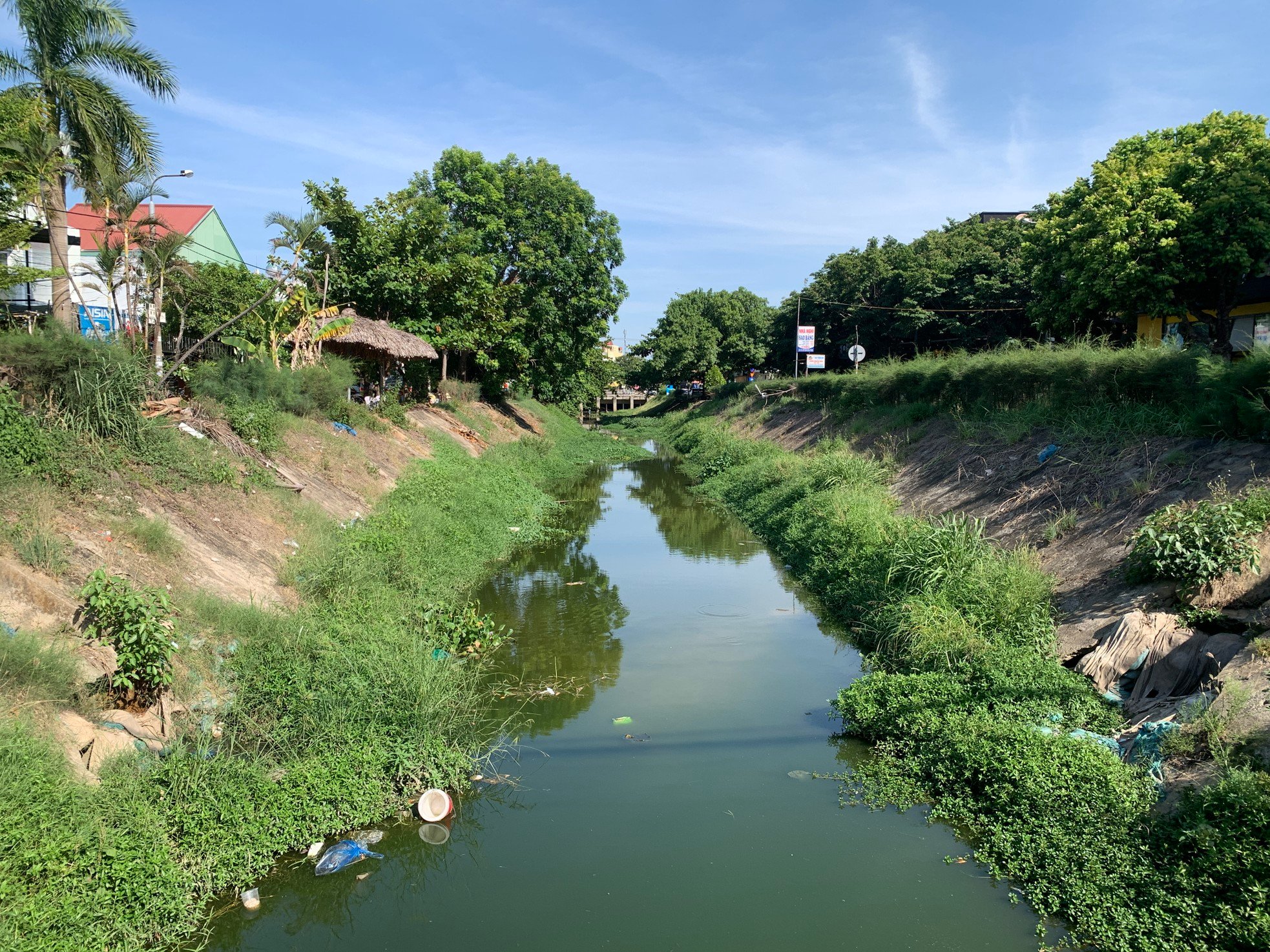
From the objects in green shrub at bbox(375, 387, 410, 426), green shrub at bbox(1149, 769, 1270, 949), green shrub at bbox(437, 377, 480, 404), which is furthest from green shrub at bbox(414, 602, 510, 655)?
green shrub at bbox(437, 377, 480, 404)

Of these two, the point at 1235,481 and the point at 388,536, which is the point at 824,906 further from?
the point at 388,536

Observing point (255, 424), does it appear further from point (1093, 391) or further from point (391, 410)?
point (1093, 391)

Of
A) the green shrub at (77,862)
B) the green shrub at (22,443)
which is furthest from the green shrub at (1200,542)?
the green shrub at (22,443)

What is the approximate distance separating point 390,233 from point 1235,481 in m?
21.7

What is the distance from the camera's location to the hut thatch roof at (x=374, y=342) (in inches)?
804

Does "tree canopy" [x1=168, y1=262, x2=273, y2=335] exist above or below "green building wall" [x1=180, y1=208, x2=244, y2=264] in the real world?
below

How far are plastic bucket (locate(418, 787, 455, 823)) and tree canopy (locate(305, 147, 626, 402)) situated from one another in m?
18.2

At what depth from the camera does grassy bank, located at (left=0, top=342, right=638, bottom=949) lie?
434 cm

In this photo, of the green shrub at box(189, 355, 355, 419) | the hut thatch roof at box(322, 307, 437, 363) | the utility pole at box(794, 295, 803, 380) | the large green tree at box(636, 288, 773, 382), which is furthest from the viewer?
the large green tree at box(636, 288, 773, 382)

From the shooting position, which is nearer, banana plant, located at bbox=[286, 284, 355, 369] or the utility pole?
banana plant, located at bbox=[286, 284, 355, 369]

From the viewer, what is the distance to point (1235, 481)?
898cm

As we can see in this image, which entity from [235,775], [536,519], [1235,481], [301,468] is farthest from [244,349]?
[1235,481]

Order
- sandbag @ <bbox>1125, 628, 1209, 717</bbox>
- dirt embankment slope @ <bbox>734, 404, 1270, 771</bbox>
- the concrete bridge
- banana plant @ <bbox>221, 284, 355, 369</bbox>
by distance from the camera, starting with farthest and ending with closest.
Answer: the concrete bridge → banana plant @ <bbox>221, 284, 355, 369</bbox> → dirt embankment slope @ <bbox>734, 404, 1270, 771</bbox> → sandbag @ <bbox>1125, 628, 1209, 717</bbox>

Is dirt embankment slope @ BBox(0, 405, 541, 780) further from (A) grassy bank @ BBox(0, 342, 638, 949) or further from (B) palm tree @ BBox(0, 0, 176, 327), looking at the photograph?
(B) palm tree @ BBox(0, 0, 176, 327)
